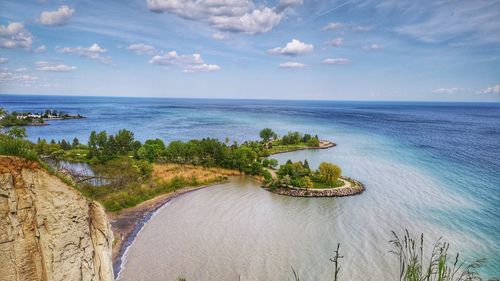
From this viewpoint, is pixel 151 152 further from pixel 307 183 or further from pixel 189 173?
pixel 307 183

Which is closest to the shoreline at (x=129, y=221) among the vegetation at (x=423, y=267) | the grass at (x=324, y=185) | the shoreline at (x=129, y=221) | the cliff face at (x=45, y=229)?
the shoreline at (x=129, y=221)

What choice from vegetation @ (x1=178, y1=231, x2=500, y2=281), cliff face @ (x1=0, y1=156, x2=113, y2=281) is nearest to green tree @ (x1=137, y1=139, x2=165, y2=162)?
vegetation @ (x1=178, y1=231, x2=500, y2=281)

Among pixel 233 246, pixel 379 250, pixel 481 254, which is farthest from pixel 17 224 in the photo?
pixel 481 254

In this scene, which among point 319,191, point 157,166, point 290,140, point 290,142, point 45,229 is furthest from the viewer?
point 290,140

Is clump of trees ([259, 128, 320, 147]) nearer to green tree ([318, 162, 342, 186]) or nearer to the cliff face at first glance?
green tree ([318, 162, 342, 186])

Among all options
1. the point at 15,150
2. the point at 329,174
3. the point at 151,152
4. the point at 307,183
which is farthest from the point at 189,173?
the point at 15,150

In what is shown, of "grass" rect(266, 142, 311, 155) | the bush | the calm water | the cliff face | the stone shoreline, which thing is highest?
the bush

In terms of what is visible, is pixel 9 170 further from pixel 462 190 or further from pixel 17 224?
pixel 462 190
